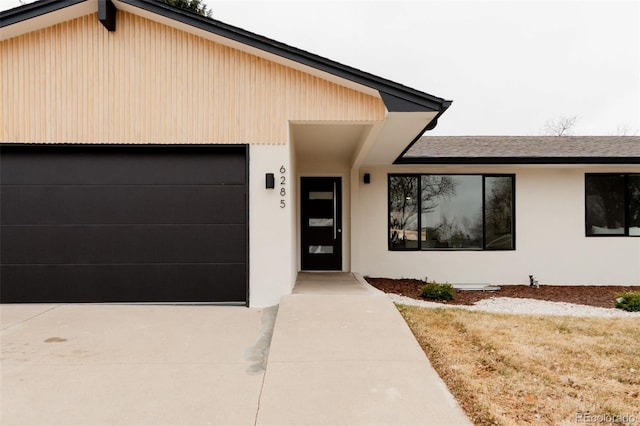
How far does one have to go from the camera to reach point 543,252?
315 inches

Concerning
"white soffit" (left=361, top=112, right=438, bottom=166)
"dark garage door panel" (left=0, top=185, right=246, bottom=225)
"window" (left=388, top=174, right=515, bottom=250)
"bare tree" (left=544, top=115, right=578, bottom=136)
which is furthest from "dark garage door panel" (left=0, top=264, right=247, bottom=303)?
"bare tree" (left=544, top=115, right=578, bottom=136)

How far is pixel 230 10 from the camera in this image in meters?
17.8

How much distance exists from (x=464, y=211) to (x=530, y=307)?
8.52 feet

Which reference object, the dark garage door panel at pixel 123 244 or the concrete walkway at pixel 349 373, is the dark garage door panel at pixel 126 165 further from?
the concrete walkway at pixel 349 373

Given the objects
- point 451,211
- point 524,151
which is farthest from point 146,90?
point 524,151

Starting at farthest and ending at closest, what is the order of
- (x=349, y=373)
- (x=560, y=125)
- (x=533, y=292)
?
(x=560, y=125) < (x=533, y=292) < (x=349, y=373)

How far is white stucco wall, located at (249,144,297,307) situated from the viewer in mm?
5035

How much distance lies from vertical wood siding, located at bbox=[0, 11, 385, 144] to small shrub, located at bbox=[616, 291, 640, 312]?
5086 millimetres

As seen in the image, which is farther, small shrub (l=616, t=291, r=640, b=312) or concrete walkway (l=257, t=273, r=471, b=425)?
small shrub (l=616, t=291, r=640, b=312)

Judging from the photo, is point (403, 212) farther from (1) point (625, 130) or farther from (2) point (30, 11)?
(1) point (625, 130)

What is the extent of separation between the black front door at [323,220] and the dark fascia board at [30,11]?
511cm

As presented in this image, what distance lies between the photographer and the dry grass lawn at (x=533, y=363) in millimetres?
2541

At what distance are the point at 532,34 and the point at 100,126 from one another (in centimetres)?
1760

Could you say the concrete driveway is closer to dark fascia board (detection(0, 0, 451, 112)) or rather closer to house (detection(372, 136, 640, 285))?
dark fascia board (detection(0, 0, 451, 112))
